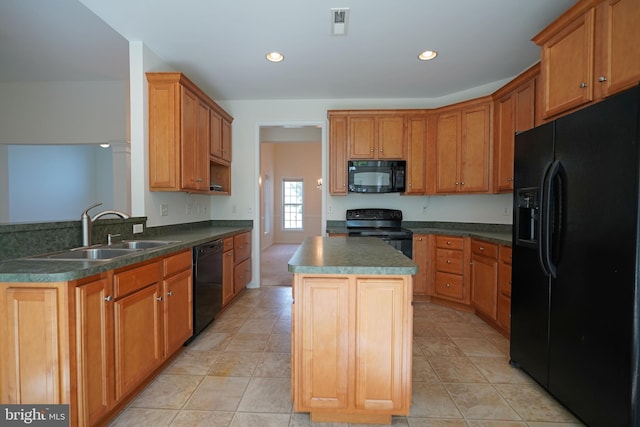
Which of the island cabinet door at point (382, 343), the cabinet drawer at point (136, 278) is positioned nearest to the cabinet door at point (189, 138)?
the cabinet drawer at point (136, 278)

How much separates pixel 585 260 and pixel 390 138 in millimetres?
2608

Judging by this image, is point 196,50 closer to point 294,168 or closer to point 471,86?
point 471,86

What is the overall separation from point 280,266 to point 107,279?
4369 mm

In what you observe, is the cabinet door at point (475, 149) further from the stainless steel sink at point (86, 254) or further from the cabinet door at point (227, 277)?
the stainless steel sink at point (86, 254)

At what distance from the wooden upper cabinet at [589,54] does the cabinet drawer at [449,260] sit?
1727 millimetres

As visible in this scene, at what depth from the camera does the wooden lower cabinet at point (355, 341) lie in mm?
1476

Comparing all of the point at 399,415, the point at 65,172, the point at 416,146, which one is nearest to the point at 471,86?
the point at 416,146

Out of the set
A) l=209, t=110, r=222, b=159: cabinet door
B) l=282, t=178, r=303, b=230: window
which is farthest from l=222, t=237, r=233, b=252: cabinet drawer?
l=282, t=178, r=303, b=230: window

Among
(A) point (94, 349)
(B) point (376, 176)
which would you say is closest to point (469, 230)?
(B) point (376, 176)

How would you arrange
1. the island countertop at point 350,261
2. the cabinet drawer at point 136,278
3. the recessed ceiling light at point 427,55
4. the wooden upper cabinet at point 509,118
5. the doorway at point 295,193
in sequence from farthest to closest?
the doorway at point 295,193 → the recessed ceiling light at point 427,55 → the wooden upper cabinet at point 509,118 → the cabinet drawer at point 136,278 → the island countertop at point 350,261

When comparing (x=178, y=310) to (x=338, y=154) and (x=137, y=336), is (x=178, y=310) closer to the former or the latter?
(x=137, y=336)

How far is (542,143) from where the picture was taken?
180cm

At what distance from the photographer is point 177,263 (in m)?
2.16

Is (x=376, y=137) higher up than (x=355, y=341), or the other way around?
(x=376, y=137)
